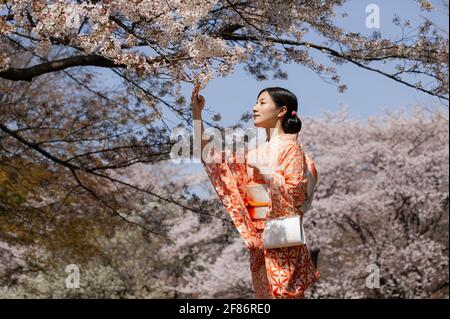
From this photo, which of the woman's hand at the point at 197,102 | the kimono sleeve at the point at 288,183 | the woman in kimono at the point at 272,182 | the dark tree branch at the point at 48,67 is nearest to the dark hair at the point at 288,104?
the woman in kimono at the point at 272,182

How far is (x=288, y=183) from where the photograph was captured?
3.55 meters

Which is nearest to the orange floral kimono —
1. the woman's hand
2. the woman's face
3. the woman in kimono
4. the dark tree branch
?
the woman in kimono

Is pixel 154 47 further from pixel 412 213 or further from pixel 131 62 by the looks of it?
pixel 412 213

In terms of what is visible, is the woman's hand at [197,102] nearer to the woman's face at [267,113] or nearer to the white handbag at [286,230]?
the woman's face at [267,113]

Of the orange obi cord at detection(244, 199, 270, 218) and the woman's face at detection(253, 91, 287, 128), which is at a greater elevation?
the woman's face at detection(253, 91, 287, 128)

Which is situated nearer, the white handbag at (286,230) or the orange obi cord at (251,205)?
the white handbag at (286,230)

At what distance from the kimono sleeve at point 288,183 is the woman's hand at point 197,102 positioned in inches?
20.9

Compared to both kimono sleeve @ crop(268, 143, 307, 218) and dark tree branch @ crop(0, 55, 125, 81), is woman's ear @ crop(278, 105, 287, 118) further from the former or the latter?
dark tree branch @ crop(0, 55, 125, 81)

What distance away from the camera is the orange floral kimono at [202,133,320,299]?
3.52 m

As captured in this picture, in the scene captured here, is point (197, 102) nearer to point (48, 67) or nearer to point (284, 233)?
point (284, 233)

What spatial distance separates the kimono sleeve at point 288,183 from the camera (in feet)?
11.6

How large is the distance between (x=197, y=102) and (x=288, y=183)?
71cm

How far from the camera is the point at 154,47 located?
4195 mm

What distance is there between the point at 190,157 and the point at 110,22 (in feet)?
4.89
